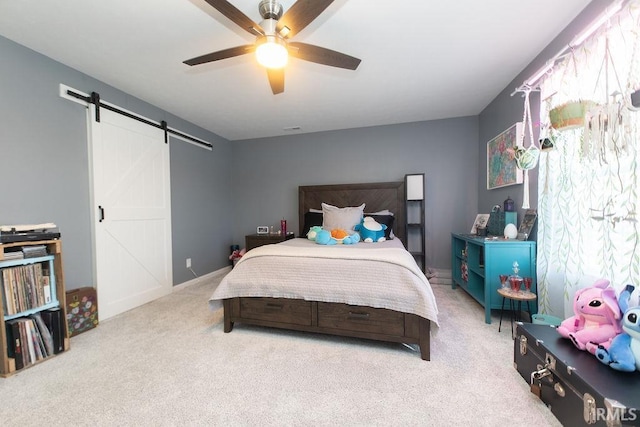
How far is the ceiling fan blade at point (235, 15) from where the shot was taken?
1.33 meters

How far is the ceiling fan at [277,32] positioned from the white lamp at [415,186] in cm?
219

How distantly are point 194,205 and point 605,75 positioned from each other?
169 inches

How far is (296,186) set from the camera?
4469 mm

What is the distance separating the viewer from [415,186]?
3.69m

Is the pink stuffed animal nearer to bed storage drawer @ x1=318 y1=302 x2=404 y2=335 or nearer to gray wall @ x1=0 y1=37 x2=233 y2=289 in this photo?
bed storage drawer @ x1=318 y1=302 x2=404 y2=335

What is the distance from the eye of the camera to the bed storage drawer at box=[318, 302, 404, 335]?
1.92 metres

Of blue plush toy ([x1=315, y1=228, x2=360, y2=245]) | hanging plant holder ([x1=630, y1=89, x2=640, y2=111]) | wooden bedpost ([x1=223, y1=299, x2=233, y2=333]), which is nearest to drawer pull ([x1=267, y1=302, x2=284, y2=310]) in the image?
wooden bedpost ([x1=223, y1=299, x2=233, y2=333])

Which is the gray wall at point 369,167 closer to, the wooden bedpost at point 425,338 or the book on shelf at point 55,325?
the wooden bedpost at point 425,338

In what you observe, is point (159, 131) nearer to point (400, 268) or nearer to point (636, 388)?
point (400, 268)

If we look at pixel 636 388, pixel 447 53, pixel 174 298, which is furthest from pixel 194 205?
pixel 636 388

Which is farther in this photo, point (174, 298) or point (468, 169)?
point (468, 169)

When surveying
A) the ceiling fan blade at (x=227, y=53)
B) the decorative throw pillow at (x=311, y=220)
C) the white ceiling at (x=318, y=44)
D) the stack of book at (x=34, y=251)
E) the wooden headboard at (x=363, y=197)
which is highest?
the white ceiling at (x=318, y=44)

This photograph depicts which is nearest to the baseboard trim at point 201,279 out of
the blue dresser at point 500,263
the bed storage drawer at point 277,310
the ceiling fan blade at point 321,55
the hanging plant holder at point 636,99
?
the bed storage drawer at point 277,310

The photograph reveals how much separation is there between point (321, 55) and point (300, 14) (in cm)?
36
